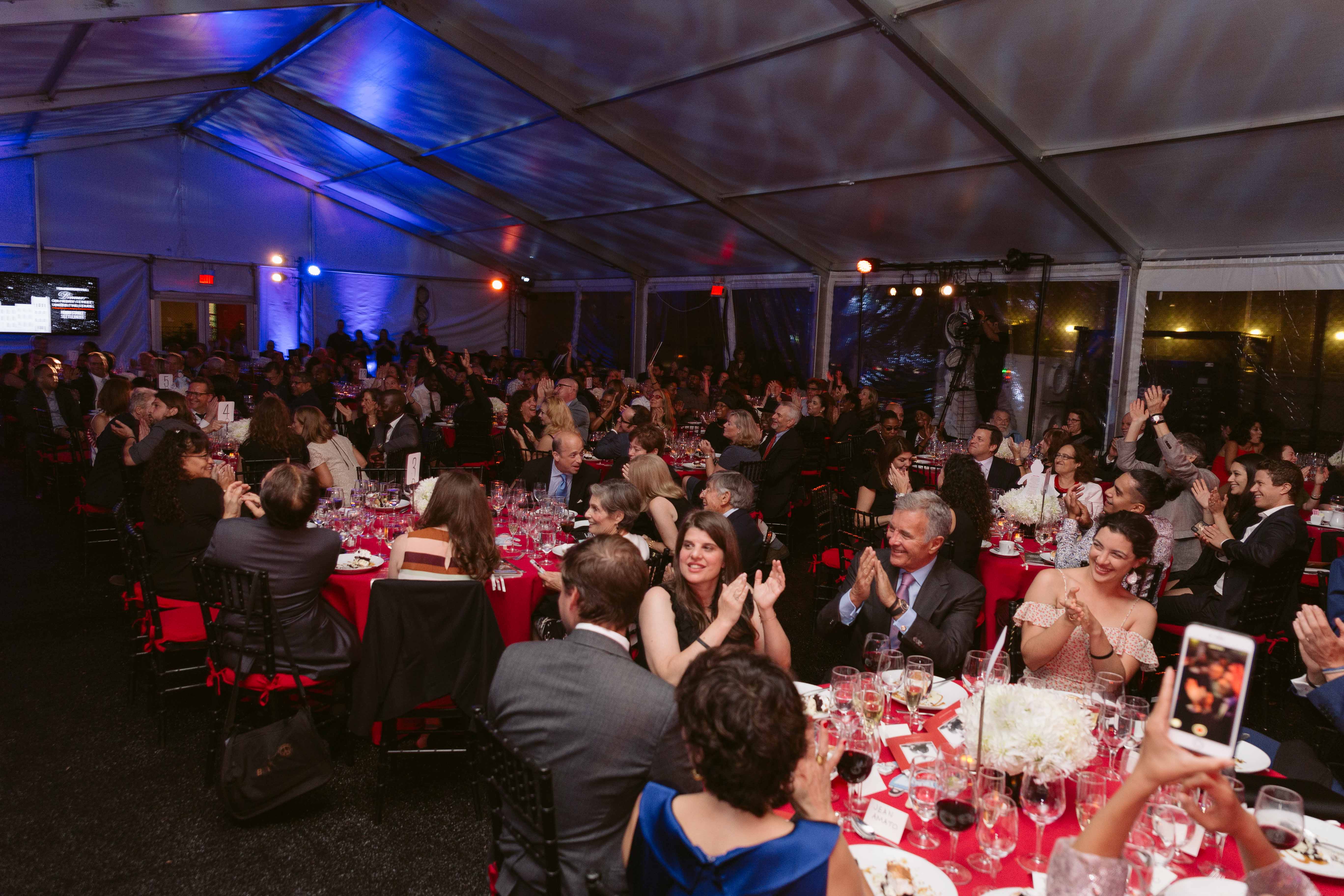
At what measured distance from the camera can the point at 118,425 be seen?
688 cm

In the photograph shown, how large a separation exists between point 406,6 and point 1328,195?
9392 mm

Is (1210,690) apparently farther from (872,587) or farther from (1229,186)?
(1229,186)

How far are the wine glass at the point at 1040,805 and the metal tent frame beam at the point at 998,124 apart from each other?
20.8ft

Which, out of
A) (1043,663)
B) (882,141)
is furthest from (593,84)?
(1043,663)

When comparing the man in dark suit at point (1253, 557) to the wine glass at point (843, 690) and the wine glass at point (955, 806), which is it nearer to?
the wine glass at point (843, 690)

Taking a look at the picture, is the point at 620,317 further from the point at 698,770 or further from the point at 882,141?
the point at 698,770

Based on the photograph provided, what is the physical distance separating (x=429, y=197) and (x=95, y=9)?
10664 mm

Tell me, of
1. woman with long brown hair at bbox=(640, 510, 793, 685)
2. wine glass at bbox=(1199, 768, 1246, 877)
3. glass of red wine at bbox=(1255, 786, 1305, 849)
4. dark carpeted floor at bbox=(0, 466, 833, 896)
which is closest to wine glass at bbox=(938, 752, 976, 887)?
wine glass at bbox=(1199, 768, 1246, 877)

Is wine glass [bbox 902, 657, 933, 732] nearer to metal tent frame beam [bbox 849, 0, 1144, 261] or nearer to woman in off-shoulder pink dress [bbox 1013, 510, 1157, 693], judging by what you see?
woman in off-shoulder pink dress [bbox 1013, 510, 1157, 693]

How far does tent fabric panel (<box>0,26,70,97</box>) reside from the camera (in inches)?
277

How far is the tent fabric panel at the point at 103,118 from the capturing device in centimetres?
1143

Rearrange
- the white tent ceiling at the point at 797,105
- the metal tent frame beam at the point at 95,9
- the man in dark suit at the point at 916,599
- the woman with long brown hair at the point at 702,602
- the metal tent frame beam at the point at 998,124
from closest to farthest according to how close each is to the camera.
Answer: the woman with long brown hair at the point at 702,602, the man in dark suit at the point at 916,599, the metal tent frame beam at the point at 95,9, the white tent ceiling at the point at 797,105, the metal tent frame beam at the point at 998,124

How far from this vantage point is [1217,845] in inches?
77.2

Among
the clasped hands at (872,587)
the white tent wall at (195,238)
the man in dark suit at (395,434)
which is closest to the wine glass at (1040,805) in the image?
the clasped hands at (872,587)
